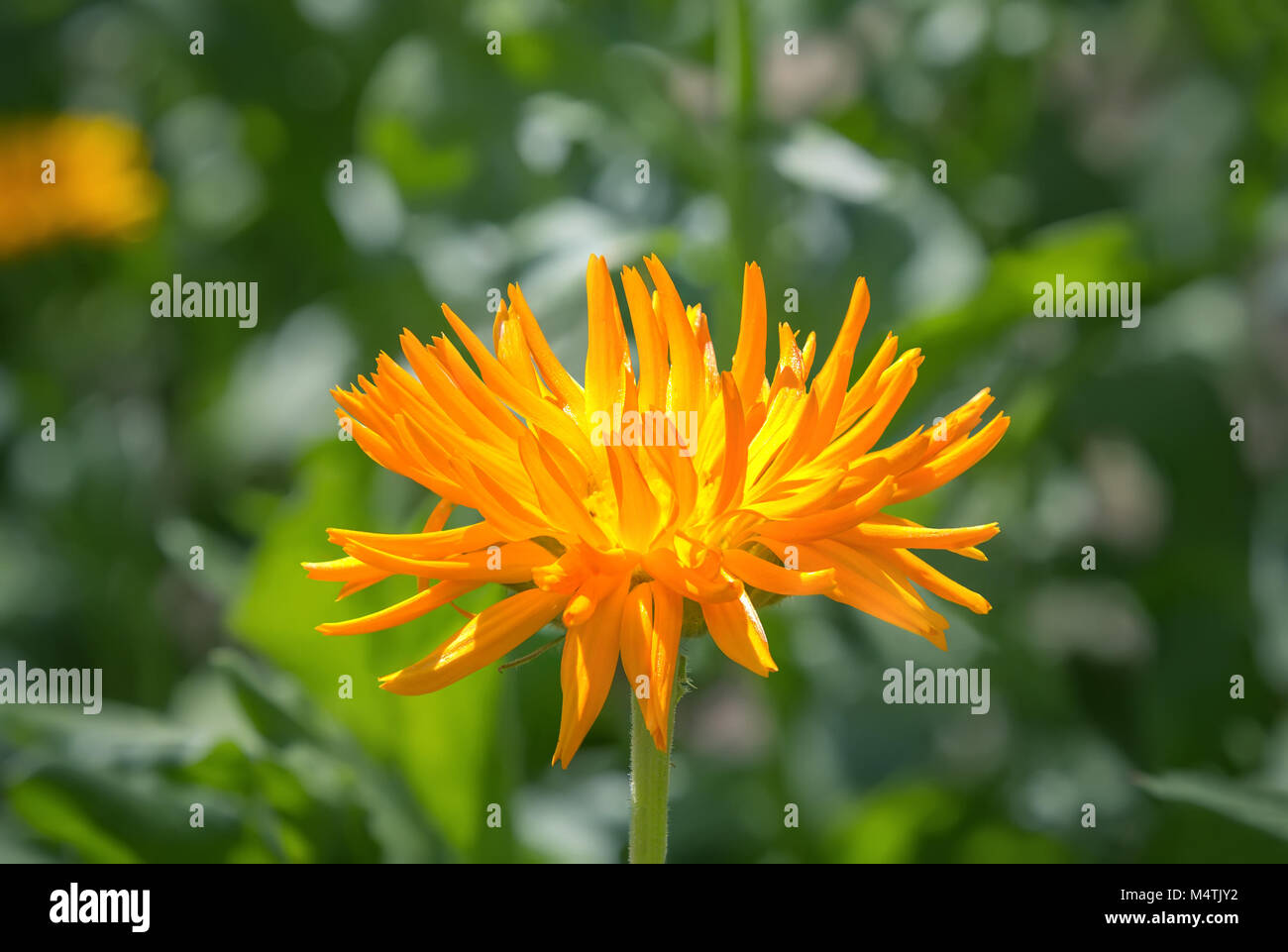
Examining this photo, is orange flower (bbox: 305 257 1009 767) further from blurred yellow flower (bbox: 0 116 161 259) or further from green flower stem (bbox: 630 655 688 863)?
blurred yellow flower (bbox: 0 116 161 259)

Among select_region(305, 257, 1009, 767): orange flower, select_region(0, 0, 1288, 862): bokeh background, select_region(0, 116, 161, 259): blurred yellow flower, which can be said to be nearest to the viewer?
select_region(305, 257, 1009, 767): orange flower

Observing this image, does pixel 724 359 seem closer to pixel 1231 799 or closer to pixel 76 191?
pixel 1231 799

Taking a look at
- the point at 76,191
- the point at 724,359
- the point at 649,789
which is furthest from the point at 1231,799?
the point at 76,191

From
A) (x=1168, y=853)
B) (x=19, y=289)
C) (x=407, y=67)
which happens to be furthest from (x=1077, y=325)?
(x=19, y=289)

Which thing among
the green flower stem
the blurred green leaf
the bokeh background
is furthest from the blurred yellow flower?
the blurred green leaf

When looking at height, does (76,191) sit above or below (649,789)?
above

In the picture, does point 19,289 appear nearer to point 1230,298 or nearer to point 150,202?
point 150,202
